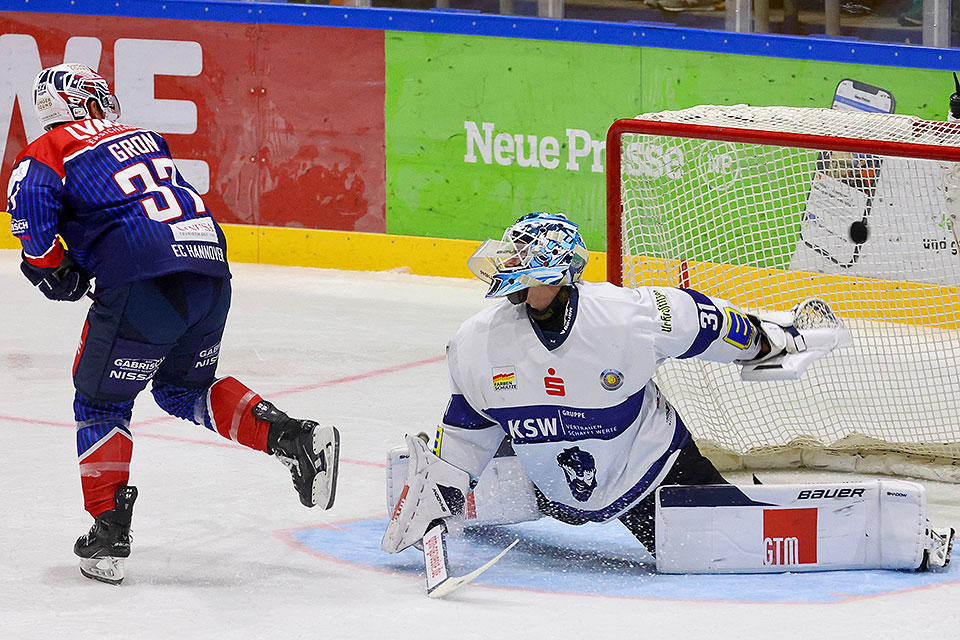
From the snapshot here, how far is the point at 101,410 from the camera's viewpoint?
12.5 feet

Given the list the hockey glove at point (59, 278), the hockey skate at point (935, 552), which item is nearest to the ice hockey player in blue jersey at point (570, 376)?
the hockey skate at point (935, 552)

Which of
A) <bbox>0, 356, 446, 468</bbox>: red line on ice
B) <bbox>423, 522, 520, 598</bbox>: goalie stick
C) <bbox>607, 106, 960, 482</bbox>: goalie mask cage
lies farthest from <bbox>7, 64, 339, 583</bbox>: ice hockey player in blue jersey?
<bbox>607, 106, 960, 482</bbox>: goalie mask cage

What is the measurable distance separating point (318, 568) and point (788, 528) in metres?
1.13

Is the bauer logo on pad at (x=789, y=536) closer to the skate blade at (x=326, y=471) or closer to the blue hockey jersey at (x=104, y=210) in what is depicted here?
the skate blade at (x=326, y=471)

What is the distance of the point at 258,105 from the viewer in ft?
27.3

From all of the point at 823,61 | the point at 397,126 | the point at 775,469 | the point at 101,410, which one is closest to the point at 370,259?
the point at 397,126

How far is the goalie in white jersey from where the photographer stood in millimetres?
3580

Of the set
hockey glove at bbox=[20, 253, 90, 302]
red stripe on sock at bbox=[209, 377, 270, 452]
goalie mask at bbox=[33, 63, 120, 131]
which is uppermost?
goalie mask at bbox=[33, 63, 120, 131]

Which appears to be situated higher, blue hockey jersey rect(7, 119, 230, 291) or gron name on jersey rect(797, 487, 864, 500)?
blue hockey jersey rect(7, 119, 230, 291)

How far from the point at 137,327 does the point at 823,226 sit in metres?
2.66

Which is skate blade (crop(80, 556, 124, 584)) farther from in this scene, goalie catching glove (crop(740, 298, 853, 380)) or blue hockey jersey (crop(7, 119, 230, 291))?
goalie catching glove (crop(740, 298, 853, 380))

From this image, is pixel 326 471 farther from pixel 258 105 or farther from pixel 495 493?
pixel 258 105

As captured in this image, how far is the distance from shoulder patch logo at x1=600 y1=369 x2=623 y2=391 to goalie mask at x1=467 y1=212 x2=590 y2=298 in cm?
22

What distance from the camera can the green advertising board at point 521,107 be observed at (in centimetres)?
729
